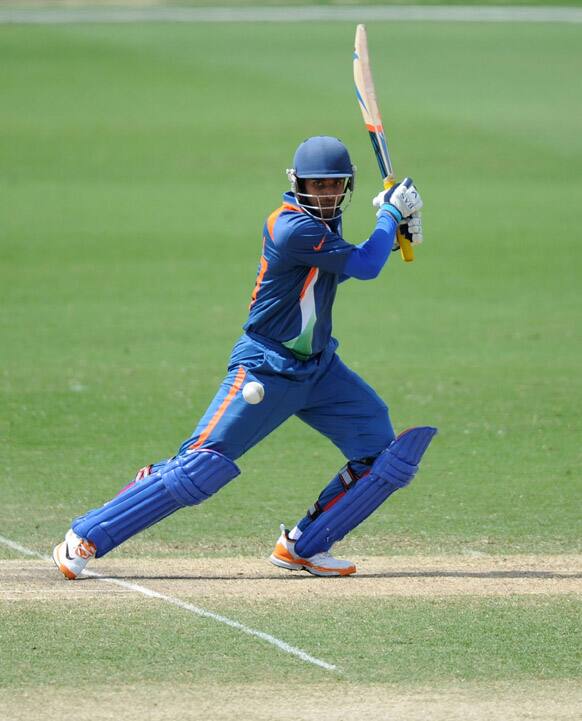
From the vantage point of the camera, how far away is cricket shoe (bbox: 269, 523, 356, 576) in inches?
286

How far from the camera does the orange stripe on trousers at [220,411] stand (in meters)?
6.95

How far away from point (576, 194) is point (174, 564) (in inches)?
682

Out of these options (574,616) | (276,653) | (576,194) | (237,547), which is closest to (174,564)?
(237,547)

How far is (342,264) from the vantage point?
22.8ft

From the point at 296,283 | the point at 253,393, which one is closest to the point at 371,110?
the point at 296,283

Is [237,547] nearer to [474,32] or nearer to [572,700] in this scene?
[572,700]

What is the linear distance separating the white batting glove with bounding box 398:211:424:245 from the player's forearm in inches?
10.7

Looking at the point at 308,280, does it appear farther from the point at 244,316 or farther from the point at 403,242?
the point at 244,316

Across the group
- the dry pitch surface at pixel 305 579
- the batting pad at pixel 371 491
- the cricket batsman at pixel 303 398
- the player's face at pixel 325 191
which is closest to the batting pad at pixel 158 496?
the cricket batsman at pixel 303 398

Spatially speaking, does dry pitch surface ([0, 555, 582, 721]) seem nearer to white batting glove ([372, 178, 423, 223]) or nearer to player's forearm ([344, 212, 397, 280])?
player's forearm ([344, 212, 397, 280])

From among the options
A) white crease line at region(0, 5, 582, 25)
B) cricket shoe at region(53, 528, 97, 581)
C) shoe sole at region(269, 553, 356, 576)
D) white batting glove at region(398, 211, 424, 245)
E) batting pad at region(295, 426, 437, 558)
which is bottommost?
shoe sole at region(269, 553, 356, 576)

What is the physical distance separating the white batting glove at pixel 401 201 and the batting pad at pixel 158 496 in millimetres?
1465

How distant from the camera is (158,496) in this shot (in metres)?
6.89

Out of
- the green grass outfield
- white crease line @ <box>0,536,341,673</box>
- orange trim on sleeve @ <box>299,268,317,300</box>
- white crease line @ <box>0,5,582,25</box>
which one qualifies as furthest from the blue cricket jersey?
white crease line @ <box>0,5,582,25</box>
